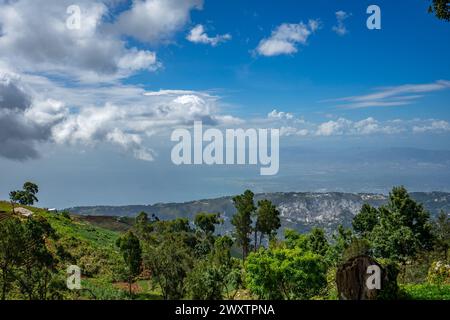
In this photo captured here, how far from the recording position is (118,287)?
61094 millimetres

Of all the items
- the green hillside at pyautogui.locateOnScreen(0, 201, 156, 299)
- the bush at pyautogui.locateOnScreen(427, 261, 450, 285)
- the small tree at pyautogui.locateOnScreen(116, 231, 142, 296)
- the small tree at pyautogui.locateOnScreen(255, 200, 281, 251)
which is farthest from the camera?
the small tree at pyautogui.locateOnScreen(255, 200, 281, 251)

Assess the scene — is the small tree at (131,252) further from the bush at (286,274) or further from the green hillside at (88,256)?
the bush at (286,274)

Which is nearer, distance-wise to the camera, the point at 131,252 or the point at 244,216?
the point at 131,252

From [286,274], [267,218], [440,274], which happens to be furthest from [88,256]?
[440,274]

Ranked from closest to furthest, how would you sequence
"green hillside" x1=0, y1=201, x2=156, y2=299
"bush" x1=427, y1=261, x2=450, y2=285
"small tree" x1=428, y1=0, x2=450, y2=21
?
"small tree" x1=428, y1=0, x2=450, y2=21 → "bush" x1=427, y1=261, x2=450, y2=285 → "green hillside" x1=0, y1=201, x2=156, y2=299

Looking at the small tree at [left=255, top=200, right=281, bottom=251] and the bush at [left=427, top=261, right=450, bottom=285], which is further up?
the small tree at [left=255, top=200, right=281, bottom=251]

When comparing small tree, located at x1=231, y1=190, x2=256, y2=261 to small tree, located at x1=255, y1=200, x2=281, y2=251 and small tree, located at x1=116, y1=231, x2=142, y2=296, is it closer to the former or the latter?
small tree, located at x1=255, y1=200, x2=281, y2=251

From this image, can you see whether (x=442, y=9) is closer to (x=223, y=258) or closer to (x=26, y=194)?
(x=223, y=258)

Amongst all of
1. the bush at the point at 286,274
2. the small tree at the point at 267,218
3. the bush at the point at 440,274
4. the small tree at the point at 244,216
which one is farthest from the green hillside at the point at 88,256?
the bush at the point at 440,274

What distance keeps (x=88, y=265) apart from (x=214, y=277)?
3787 cm

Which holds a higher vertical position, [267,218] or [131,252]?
[267,218]

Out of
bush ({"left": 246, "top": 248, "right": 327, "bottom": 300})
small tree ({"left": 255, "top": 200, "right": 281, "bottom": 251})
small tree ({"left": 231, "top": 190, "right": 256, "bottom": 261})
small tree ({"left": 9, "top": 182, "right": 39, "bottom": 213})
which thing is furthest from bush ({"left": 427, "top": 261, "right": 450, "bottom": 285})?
small tree ({"left": 9, "top": 182, "right": 39, "bottom": 213})

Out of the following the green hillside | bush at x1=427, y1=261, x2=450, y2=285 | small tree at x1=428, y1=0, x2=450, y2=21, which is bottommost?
the green hillside
